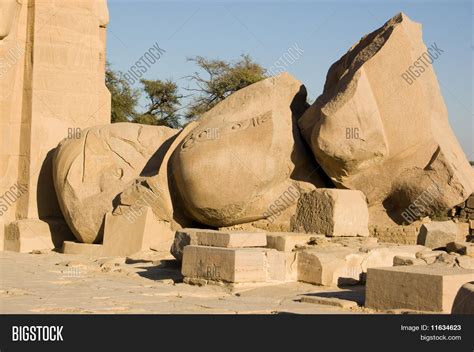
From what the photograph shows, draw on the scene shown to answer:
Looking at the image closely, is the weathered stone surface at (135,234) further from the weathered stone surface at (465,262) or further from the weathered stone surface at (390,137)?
the weathered stone surface at (465,262)

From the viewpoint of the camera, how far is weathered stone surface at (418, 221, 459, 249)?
28.6 ft

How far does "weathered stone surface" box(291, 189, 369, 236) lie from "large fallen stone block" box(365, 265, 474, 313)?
251 centimetres

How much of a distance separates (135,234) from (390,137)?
12.0 ft

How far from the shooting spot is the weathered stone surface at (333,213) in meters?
8.49

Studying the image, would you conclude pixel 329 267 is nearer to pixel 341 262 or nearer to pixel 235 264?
pixel 341 262

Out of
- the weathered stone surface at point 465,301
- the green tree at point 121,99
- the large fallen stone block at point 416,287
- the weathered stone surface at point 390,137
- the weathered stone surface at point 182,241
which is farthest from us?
the green tree at point 121,99

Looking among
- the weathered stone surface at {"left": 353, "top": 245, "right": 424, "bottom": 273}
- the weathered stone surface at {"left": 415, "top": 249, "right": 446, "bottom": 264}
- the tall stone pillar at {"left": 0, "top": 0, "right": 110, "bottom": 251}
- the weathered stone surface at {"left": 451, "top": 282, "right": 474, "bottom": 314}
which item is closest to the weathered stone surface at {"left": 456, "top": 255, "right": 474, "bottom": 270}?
the weathered stone surface at {"left": 415, "top": 249, "right": 446, "bottom": 264}

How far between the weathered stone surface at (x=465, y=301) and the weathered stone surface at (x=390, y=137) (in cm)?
460

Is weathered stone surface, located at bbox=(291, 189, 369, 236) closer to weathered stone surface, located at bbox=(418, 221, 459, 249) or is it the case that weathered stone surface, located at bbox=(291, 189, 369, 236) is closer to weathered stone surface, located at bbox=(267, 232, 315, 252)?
weathered stone surface, located at bbox=(267, 232, 315, 252)

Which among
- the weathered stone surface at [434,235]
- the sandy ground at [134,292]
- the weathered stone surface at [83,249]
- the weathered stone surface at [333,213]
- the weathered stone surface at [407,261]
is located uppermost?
the weathered stone surface at [333,213]

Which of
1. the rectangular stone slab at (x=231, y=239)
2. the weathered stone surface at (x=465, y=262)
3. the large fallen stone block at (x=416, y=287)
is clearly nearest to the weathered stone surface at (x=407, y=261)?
the weathered stone surface at (x=465, y=262)
